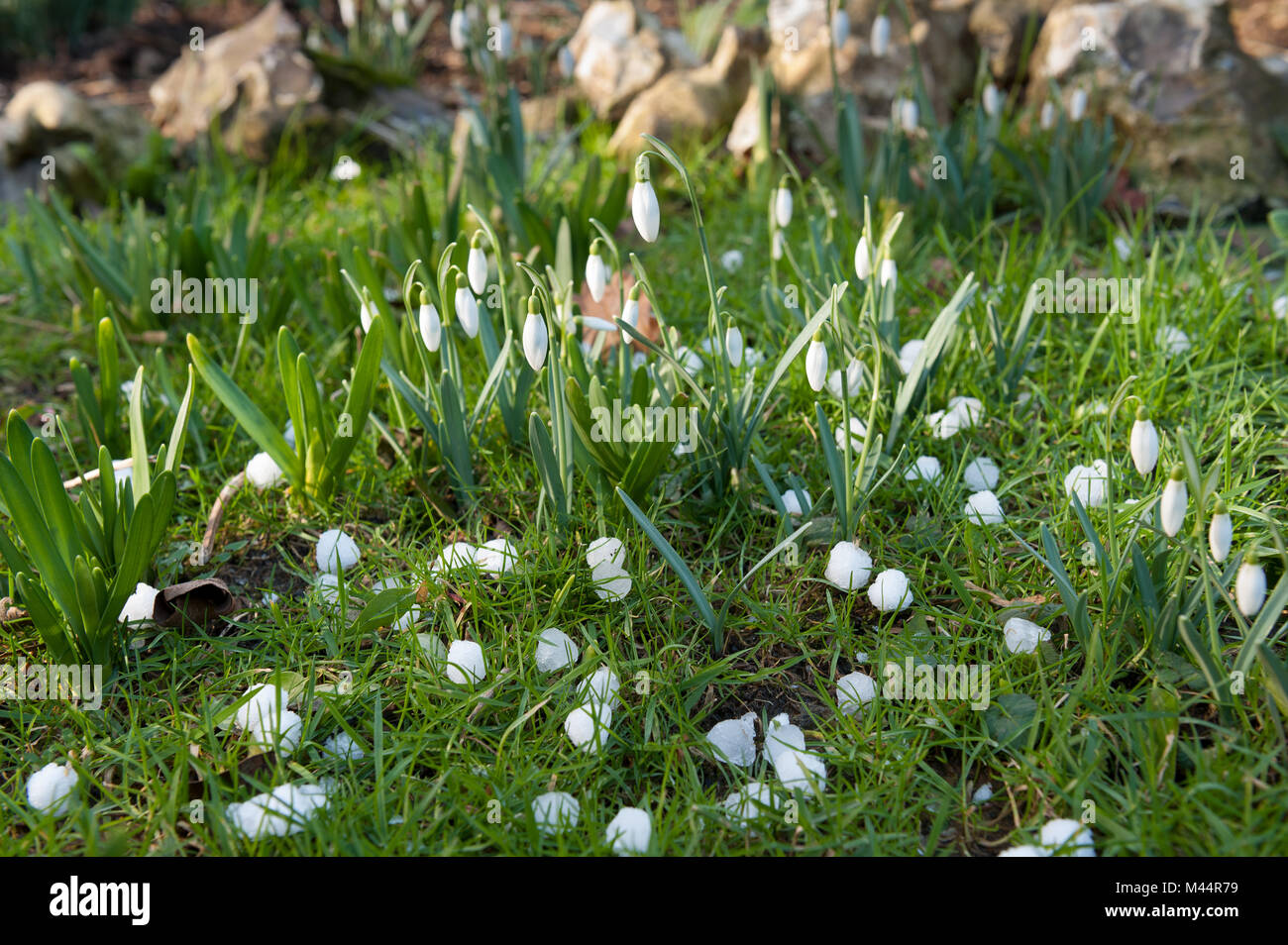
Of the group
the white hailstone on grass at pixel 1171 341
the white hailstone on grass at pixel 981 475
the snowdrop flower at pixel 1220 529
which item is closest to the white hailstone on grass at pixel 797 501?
the white hailstone on grass at pixel 981 475

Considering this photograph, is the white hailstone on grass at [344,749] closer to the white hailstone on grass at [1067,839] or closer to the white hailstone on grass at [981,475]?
the white hailstone on grass at [1067,839]

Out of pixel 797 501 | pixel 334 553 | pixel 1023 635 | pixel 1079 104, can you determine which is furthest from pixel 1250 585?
pixel 1079 104

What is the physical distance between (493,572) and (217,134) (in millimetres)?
2956

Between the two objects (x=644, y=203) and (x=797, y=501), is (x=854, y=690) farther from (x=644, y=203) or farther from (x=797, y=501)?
(x=644, y=203)

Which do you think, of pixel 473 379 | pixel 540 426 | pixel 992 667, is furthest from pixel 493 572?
pixel 992 667

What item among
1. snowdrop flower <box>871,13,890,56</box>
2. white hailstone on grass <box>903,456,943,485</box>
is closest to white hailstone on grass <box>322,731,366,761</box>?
white hailstone on grass <box>903,456,943,485</box>

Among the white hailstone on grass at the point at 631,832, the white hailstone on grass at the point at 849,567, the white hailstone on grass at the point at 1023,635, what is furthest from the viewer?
the white hailstone on grass at the point at 849,567

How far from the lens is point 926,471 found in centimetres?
215

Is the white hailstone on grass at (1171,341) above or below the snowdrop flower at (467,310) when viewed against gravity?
below

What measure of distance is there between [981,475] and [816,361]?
1.93 ft

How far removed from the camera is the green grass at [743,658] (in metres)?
1.56

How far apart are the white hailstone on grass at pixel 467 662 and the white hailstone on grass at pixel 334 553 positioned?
0.38 meters
